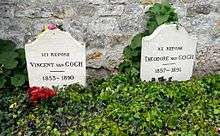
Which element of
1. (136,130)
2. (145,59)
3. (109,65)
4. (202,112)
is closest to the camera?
(136,130)

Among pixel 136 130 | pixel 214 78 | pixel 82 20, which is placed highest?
pixel 82 20

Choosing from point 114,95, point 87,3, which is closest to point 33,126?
point 114,95

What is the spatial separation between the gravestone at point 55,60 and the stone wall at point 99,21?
1.56ft

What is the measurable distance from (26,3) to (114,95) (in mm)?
1163

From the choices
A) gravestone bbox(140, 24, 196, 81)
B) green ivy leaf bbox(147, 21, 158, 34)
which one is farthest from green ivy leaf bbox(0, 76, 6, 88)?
green ivy leaf bbox(147, 21, 158, 34)

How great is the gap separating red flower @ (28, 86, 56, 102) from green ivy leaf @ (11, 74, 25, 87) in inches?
8.1

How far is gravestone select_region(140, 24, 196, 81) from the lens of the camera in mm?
3605

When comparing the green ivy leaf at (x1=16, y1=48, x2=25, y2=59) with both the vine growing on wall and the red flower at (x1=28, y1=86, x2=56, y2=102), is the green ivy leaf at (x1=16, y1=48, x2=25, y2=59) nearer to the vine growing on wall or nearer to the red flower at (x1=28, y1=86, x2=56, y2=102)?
the red flower at (x1=28, y1=86, x2=56, y2=102)

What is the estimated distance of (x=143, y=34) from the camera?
384cm

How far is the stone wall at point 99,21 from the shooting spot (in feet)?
12.6

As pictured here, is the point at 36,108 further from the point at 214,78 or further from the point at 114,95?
the point at 214,78

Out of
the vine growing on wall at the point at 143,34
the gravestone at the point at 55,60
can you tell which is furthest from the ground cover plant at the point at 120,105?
the gravestone at the point at 55,60

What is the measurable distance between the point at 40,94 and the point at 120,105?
62 centimetres

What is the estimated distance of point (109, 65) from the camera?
13.3ft
